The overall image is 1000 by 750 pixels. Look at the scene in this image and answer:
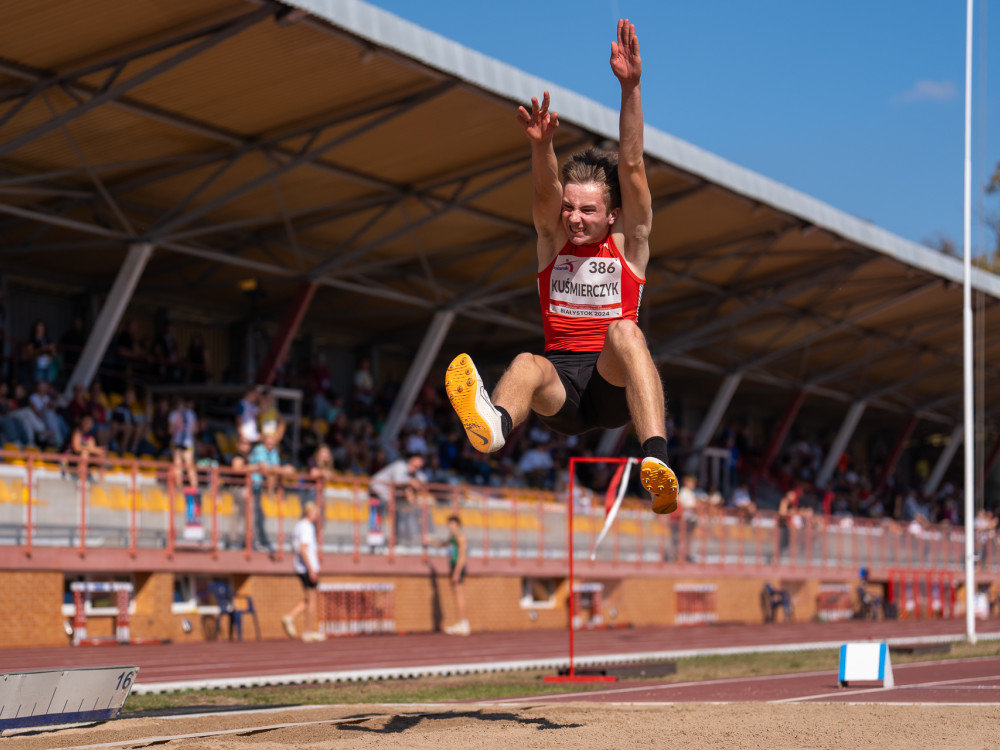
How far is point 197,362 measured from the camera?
25922mm

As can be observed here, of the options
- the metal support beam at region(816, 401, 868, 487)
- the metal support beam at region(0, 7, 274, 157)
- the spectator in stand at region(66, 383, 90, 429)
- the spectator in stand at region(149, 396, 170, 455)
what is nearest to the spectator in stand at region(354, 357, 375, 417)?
the spectator in stand at region(149, 396, 170, 455)

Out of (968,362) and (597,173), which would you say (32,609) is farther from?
(968,362)

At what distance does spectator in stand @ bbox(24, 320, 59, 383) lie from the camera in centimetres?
2092

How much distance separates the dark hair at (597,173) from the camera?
6758mm

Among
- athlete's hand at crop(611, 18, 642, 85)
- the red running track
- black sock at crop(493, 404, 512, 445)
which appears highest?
athlete's hand at crop(611, 18, 642, 85)

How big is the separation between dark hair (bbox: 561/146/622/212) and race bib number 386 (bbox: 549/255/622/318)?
0.32 metres

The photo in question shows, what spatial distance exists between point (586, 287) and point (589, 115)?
13.8 meters

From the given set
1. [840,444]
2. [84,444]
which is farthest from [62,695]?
[840,444]

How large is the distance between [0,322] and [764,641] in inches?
590

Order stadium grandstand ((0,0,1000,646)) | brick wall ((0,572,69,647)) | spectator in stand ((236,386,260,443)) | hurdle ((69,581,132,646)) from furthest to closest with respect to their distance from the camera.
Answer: spectator in stand ((236,386,260,443)), stadium grandstand ((0,0,1000,646)), hurdle ((69,581,132,646)), brick wall ((0,572,69,647))

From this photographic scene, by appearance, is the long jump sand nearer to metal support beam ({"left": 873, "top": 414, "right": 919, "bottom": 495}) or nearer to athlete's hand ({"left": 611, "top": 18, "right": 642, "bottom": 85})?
athlete's hand ({"left": 611, "top": 18, "right": 642, "bottom": 85})

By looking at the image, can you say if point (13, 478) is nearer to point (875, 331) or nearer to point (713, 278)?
point (713, 278)

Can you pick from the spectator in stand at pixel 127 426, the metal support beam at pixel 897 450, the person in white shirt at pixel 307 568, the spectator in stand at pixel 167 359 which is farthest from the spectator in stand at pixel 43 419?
the metal support beam at pixel 897 450

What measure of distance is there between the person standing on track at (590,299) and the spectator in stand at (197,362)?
64.5ft
